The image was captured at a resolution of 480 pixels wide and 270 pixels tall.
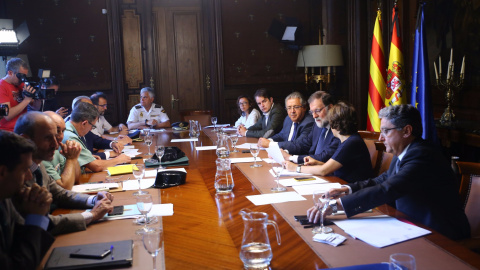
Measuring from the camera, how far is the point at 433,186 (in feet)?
7.54

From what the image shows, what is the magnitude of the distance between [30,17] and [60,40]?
54 cm

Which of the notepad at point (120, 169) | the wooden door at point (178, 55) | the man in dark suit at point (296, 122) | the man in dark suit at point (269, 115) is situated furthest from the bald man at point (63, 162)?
the wooden door at point (178, 55)

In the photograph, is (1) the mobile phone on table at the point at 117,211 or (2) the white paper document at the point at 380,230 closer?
(2) the white paper document at the point at 380,230

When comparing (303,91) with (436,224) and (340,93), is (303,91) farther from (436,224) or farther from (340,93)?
(436,224)

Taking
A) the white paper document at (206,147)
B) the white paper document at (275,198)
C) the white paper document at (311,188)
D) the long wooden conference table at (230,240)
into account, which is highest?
the white paper document at (206,147)

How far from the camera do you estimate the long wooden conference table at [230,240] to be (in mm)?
1649

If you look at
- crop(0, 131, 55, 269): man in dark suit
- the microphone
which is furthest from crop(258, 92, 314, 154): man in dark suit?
crop(0, 131, 55, 269): man in dark suit

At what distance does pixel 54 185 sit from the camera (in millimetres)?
2498

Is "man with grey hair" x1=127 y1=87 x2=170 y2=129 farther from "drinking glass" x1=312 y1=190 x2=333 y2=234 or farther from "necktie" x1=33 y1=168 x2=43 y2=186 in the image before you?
"drinking glass" x1=312 y1=190 x2=333 y2=234

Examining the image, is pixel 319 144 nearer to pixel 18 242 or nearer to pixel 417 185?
pixel 417 185

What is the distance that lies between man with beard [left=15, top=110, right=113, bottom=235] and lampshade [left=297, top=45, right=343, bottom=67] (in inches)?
210

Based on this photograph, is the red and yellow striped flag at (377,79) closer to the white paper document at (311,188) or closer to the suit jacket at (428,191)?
the white paper document at (311,188)

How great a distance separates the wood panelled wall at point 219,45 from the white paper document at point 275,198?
15.5 ft

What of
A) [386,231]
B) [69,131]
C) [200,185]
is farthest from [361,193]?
[69,131]
